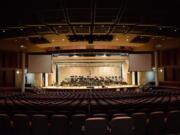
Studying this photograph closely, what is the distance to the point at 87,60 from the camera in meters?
28.3

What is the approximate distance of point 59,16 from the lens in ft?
31.7

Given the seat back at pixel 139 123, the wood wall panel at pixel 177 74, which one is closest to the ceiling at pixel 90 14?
the seat back at pixel 139 123

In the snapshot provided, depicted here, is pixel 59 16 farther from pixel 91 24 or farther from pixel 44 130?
pixel 44 130

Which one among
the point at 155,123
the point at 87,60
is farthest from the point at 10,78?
the point at 155,123

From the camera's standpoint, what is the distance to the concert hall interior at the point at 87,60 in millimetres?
5238

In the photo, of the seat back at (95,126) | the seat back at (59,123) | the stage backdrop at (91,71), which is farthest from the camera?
the stage backdrop at (91,71)

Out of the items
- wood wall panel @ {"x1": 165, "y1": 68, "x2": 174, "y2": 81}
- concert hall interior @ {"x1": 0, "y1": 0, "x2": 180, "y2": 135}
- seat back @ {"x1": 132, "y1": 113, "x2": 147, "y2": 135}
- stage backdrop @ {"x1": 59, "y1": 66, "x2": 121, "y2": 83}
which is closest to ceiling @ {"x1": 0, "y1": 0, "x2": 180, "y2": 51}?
concert hall interior @ {"x1": 0, "y1": 0, "x2": 180, "y2": 135}

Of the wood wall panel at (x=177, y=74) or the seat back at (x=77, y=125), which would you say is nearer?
the seat back at (x=77, y=125)

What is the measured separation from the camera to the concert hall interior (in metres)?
5.24

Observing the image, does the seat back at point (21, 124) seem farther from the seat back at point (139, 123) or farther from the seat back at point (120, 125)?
the seat back at point (139, 123)

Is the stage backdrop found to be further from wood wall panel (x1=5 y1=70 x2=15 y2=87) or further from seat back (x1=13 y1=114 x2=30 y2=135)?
seat back (x1=13 y1=114 x2=30 y2=135)

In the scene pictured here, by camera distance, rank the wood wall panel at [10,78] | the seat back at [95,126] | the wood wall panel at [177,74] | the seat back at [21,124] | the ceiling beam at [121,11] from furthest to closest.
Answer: the wood wall panel at [10,78]
the wood wall panel at [177,74]
the ceiling beam at [121,11]
the seat back at [21,124]
the seat back at [95,126]

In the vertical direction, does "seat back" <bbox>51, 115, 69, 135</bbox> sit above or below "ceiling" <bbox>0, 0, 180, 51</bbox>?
below

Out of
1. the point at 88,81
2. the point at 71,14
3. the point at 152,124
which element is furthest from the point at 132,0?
the point at 88,81
